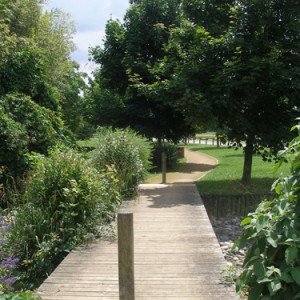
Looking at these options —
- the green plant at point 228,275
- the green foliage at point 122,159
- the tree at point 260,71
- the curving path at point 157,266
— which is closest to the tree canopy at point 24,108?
the green foliage at point 122,159

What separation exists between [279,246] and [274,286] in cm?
35

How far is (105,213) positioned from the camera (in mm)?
8344

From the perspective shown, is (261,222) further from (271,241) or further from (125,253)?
(125,253)

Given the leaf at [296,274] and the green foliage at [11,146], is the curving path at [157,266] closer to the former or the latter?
the leaf at [296,274]

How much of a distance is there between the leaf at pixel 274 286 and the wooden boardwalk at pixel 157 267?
6.01 ft

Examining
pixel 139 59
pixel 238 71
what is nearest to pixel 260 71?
pixel 238 71

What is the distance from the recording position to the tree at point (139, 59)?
21.1m

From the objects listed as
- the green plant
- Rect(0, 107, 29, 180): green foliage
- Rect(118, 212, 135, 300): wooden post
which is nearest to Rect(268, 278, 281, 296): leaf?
Rect(118, 212, 135, 300): wooden post

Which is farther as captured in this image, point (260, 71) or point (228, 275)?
point (260, 71)

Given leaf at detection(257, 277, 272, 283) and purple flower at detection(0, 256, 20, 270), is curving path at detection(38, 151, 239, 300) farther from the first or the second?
leaf at detection(257, 277, 272, 283)

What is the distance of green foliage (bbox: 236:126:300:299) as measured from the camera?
319 centimetres

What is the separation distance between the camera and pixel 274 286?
314 cm

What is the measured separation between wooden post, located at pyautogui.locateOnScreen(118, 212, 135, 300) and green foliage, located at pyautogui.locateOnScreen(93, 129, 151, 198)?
679cm

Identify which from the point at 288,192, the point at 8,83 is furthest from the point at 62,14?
the point at 288,192
